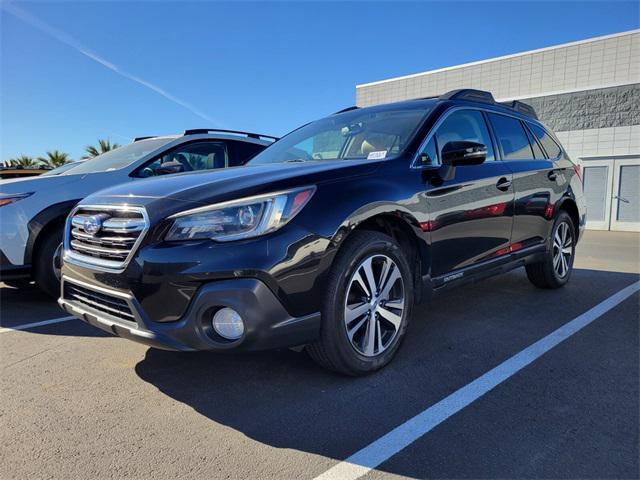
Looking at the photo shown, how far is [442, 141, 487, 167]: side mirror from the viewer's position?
3.13 m

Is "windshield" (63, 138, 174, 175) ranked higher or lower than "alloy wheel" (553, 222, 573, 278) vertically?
higher

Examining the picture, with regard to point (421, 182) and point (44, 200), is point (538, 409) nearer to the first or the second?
point (421, 182)

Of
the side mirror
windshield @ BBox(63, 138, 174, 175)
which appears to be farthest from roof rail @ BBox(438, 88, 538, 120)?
→ windshield @ BBox(63, 138, 174, 175)

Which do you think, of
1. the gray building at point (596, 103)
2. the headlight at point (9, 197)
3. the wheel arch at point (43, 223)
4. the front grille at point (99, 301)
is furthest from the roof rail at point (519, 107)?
the gray building at point (596, 103)

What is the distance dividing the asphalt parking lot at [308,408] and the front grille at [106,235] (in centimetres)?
77

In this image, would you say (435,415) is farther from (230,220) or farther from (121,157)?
(121,157)

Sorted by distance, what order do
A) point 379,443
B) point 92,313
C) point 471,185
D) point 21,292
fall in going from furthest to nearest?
point 21,292, point 471,185, point 92,313, point 379,443

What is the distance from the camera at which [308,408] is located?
2391mm

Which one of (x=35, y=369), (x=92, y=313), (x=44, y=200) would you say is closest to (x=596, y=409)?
(x=92, y=313)

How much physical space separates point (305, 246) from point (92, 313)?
126cm

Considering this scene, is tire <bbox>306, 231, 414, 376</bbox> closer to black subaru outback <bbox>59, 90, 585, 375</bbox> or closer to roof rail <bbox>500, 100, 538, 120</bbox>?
black subaru outback <bbox>59, 90, 585, 375</bbox>

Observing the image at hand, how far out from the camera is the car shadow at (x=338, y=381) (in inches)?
87.3

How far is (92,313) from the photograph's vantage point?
101 inches

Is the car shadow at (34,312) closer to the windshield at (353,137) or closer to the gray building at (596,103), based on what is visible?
the windshield at (353,137)
